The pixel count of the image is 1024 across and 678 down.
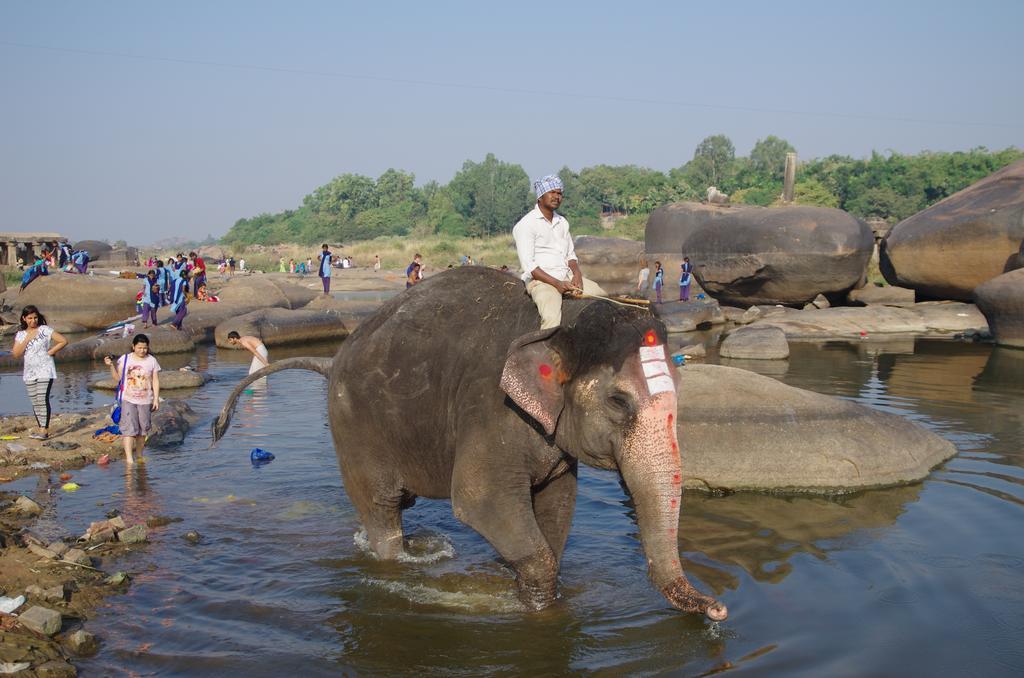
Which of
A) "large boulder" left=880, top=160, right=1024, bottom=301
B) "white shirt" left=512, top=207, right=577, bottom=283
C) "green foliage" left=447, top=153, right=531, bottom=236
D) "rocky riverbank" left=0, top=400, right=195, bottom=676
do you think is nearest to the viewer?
"rocky riverbank" left=0, top=400, right=195, bottom=676

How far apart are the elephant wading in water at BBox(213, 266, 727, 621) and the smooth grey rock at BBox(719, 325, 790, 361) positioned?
13716 millimetres

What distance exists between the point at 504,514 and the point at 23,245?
47137 mm

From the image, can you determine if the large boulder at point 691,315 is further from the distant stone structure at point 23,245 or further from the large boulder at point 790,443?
the distant stone structure at point 23,245

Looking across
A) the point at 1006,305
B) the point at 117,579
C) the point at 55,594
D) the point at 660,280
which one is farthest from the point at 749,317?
the point at 55,594

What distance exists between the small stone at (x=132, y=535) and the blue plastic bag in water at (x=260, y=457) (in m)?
3.15

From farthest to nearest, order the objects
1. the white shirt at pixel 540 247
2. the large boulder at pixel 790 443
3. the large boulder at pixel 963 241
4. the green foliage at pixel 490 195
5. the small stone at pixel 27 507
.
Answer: the green foliage at pixel 490 195
the large boulder at pixel 963 241
the large boulder at pixel 790 443
the small stone at pixel 27 507
the white shirt at pixel 540 247

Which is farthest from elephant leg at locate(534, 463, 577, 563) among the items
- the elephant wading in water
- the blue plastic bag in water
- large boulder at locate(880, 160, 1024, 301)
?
large boulder at locate(880, 160, 1024, 301)

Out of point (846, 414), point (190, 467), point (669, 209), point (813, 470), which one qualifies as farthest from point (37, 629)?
point (669, 209)

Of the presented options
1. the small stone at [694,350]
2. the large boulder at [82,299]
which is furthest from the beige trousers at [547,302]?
the large boulder at [82,299]

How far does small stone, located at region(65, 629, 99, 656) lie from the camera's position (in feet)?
Result: 19.9

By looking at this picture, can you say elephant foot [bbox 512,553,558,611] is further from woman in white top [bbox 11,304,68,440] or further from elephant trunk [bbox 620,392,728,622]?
woman in white top [bbox 11,304,68,440]

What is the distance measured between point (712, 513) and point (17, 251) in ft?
148

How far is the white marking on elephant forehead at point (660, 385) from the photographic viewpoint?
17.9ft

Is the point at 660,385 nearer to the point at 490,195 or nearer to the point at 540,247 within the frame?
the point at 540,247
